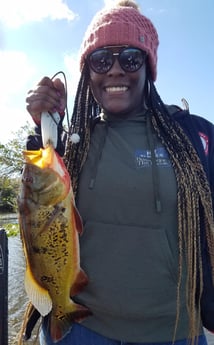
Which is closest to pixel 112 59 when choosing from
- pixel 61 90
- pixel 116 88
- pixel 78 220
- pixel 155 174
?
pixel 116 88

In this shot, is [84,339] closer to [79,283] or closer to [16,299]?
[79,283]

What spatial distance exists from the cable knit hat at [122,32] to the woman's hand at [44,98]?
0.37 meters

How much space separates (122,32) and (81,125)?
61 centimetres

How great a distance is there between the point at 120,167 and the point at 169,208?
35cm

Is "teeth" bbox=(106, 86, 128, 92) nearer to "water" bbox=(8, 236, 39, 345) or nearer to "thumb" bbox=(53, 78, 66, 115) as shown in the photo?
"thumb" bbox=(53, 78, 66, 115)

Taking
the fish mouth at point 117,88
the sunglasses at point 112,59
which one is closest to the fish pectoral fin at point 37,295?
the fish mouth at point 117,88

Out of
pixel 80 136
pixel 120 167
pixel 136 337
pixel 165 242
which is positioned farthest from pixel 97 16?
pixel 136 337

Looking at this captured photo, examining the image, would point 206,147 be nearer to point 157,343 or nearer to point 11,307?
point 157,343

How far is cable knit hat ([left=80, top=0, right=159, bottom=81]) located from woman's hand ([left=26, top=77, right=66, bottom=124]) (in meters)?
0.37

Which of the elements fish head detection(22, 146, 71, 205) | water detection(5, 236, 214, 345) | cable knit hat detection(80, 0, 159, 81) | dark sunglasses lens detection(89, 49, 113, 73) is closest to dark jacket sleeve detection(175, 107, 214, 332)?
cable knit hat detection(80, 0, 159, 81)

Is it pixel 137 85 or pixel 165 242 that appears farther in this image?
pixel 137 85

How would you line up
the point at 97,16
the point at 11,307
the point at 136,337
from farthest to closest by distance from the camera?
the point at 11,307, the point at 97,16, the point at 136,337

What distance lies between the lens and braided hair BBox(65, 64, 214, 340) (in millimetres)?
2215

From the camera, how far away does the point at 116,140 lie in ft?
8.05
